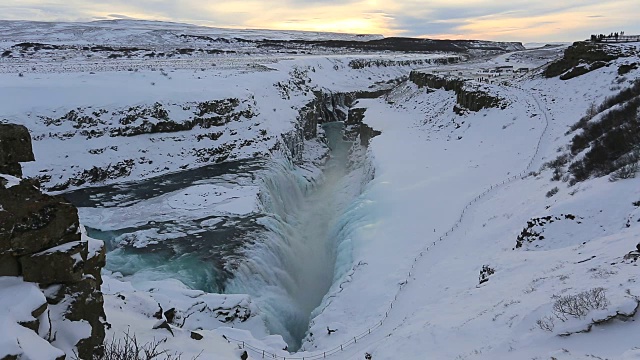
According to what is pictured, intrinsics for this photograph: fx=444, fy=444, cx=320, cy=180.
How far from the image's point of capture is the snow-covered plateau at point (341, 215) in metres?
9.87

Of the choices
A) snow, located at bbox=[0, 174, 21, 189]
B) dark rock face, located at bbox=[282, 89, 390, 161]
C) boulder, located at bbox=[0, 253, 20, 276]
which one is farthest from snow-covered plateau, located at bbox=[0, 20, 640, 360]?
dark rock face, located at bbox=[282, 89, 390, 161]

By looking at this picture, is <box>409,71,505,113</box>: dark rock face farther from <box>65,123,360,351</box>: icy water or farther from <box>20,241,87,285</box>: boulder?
<box>20,241,87,285</box>: boulder

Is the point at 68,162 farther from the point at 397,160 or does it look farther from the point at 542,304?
the point at 542,304

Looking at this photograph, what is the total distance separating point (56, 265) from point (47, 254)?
263 mm

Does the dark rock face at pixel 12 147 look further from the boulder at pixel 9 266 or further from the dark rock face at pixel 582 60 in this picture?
the dark rock face at pixel 582 60

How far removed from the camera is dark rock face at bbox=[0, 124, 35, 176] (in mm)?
8273

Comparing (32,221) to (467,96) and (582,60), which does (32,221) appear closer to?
(467,96)

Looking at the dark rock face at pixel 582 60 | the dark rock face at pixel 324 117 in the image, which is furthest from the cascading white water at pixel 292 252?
the dark rock face at pixel 582 60

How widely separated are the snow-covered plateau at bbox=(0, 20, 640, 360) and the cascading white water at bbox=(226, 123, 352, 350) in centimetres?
12

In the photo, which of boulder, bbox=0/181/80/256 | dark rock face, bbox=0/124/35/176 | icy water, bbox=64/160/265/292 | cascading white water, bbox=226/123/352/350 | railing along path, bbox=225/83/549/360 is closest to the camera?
boulder, bbox=0/181/80/256

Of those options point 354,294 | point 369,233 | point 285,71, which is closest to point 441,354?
point 354,294

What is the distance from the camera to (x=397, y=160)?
103 ft

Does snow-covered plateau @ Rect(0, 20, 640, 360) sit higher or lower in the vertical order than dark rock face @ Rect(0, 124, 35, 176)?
lower

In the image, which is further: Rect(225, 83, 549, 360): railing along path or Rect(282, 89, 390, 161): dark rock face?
Rect(282, 89, 390, 161): dark rock face
